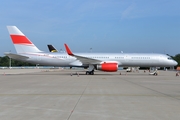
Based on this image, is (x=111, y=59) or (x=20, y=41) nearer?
(x=20, y=41)

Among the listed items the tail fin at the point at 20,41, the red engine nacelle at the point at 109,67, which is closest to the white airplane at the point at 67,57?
the tail fin at the point at 20,41

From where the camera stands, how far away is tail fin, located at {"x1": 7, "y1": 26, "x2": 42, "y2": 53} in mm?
31047

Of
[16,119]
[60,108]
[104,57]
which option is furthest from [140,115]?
[104,57]

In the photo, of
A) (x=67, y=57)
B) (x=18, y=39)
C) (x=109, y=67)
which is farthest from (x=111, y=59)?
(x=18, y=39)

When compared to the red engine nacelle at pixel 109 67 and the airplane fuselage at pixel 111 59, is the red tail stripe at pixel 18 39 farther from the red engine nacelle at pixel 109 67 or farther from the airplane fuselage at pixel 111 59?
the red engine nacelle at pixel 109 67

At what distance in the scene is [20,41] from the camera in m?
31.3

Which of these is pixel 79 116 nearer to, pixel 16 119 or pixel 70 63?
pixel 16 119

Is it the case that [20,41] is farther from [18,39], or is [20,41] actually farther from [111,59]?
[111,59]

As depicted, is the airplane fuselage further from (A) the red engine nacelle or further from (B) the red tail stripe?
(A) the red engine nacelle

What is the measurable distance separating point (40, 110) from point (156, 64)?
2699 cm

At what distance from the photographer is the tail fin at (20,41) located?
31.0m

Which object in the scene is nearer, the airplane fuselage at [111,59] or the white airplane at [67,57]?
the white airplane at [67,57]

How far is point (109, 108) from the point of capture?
24.6 ft

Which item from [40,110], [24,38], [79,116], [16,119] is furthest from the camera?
[24,38]
